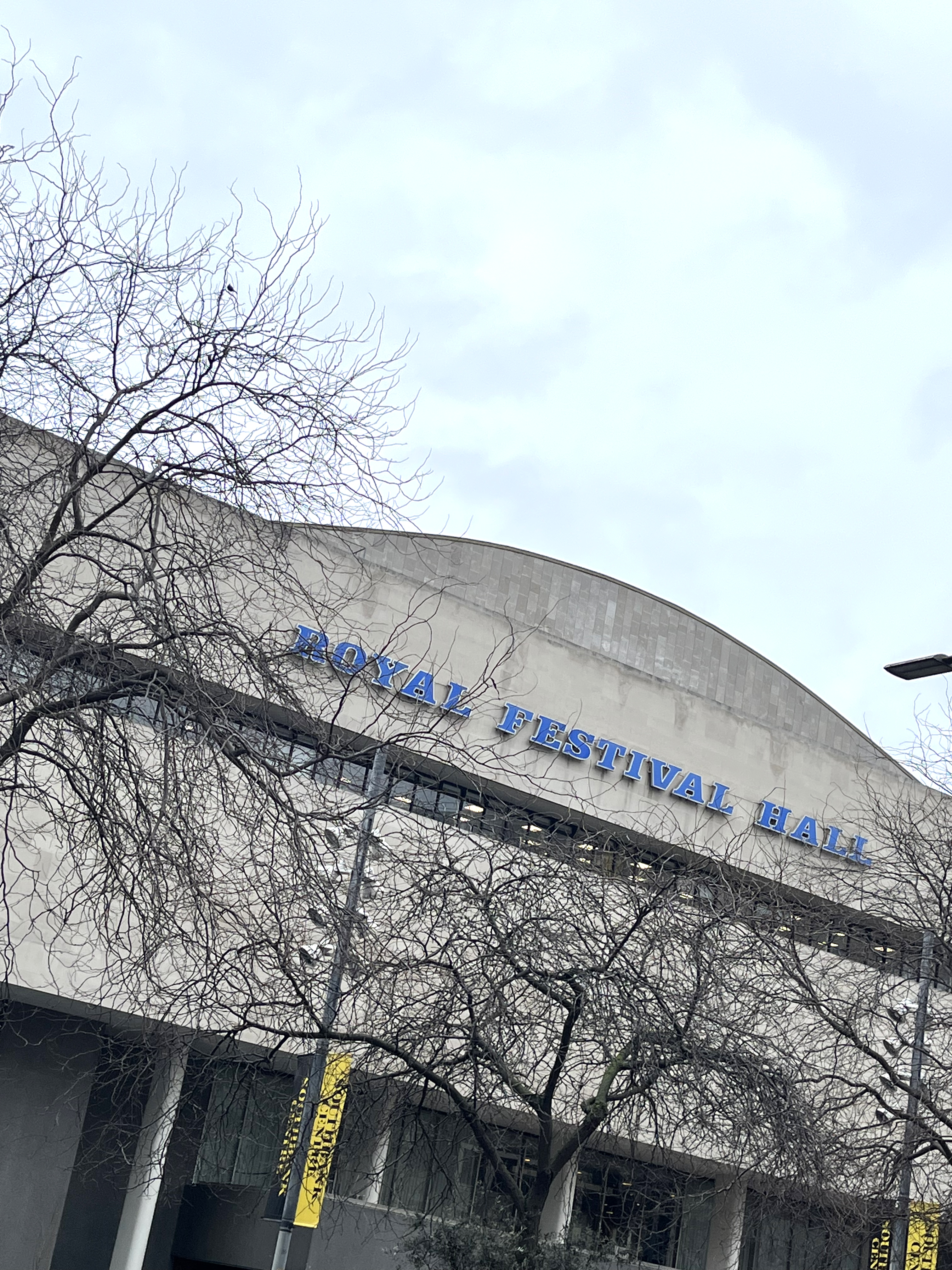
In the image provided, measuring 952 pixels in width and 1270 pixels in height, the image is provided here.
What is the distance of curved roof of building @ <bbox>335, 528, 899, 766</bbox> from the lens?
34656 millimetres

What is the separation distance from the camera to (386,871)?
461 inches

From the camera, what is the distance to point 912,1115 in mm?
17047

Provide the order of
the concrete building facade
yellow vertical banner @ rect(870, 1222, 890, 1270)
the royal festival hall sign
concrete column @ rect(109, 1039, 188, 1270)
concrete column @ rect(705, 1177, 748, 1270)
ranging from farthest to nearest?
concrete column @ rect(705, 1177, 748, 1270), the royal festival hall sign, concrete column @ rect(109, 1039, 188, 1270), the concrete building facade, yellow vertical banner @ rect(870, 1222, 890, 1270)

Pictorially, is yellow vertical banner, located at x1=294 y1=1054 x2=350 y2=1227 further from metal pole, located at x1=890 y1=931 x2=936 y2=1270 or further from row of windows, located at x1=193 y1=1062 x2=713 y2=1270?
metal pole, located at x1=890 y1=931 x2=936 y2=1270

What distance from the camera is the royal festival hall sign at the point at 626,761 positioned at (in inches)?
1107

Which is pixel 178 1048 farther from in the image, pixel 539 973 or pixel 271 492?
pixel 271 492

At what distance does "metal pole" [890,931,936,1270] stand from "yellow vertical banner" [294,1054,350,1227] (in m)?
6.27

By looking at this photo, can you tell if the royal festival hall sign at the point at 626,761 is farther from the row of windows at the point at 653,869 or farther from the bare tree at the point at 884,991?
the bare tree at the point at 884,991

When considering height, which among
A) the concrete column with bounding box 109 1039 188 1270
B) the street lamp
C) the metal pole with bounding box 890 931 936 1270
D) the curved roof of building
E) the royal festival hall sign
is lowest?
the concrete column with bounding box 109 1039 188 1270

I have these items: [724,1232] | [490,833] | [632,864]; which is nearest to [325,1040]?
[490,833]

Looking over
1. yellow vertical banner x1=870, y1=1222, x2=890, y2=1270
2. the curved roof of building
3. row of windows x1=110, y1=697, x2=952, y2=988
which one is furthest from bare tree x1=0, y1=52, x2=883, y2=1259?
the curved roof of building

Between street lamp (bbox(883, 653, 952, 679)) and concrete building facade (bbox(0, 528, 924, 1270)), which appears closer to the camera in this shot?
street lamp (bbox(883, 653, 952, 679))

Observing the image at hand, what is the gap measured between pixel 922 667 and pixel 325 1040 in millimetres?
6584

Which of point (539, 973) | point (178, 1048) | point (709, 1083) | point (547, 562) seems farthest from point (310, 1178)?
point (547, 562)
